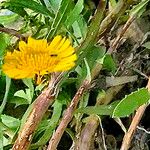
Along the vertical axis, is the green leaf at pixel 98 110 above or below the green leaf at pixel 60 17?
below

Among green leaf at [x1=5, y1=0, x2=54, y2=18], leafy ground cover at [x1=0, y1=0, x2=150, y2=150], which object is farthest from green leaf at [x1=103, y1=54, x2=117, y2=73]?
green leaf at [x1=5, y1=0, x2=54, y2=18]

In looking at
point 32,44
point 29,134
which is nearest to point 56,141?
point 29,134

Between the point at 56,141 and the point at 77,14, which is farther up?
the point at 77,14

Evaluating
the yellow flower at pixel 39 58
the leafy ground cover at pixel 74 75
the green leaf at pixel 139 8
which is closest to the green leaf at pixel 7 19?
the leafy ground cover at pixel 74 75

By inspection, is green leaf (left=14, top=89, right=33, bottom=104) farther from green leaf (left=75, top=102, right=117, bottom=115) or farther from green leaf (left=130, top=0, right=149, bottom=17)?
green leaf (left=130, top=0, right=149, bottom=17)

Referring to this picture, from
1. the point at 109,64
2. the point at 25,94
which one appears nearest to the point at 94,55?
the point at 109,64

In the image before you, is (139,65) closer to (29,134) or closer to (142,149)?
(142,149)

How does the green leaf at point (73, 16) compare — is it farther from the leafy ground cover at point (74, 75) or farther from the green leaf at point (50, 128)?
the green leaf at point (50, 128)
